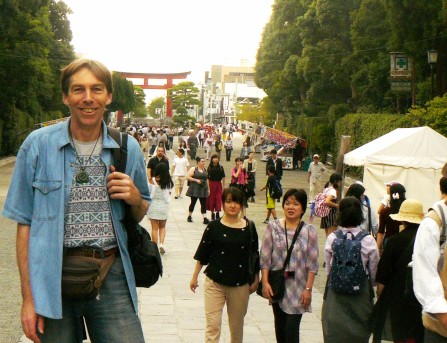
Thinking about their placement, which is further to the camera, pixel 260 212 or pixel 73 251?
pixel 260 212

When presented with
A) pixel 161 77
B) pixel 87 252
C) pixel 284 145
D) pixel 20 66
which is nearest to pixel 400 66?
pixel 284 145

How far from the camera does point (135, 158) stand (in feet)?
11.5

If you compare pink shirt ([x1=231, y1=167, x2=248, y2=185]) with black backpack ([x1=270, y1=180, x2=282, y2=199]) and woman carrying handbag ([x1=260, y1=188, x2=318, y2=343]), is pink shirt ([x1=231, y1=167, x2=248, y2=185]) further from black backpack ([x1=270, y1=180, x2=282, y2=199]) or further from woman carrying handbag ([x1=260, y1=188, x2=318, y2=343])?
woman carrying handbag ([x1=260, y1=188, x2=318, y2=343])

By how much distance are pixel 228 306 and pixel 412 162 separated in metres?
9.84

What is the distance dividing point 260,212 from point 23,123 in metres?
25.8

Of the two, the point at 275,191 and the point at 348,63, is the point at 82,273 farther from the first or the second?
the point at 348,63

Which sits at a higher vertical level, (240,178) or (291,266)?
(291,266)

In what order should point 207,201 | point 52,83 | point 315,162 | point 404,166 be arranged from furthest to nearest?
point 52,83, point 315,162, point 207,201, point 404,166

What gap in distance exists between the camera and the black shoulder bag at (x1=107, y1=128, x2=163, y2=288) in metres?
3.43

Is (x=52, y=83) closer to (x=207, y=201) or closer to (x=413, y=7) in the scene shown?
(x=413, y=7)

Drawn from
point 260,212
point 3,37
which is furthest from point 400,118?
point 3,37

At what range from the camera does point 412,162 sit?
1602 centimetres

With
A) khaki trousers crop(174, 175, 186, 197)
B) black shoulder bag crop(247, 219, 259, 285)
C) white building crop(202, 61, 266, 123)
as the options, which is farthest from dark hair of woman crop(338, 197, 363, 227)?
white building crop(202, 61, 266, 123)

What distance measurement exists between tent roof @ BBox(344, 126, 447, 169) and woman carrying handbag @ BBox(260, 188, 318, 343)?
9683 millimetres
